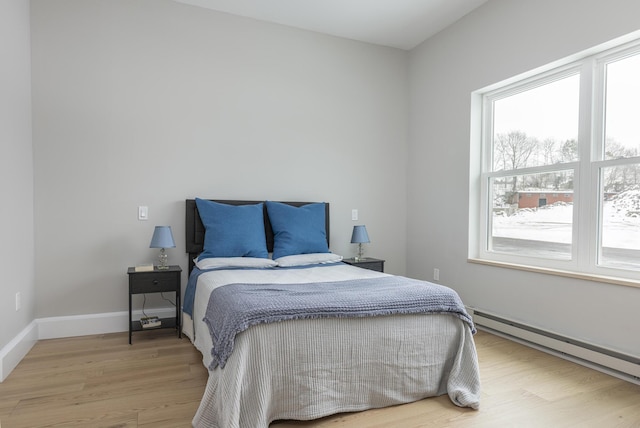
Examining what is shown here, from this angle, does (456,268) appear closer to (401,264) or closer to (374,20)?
(401,264)

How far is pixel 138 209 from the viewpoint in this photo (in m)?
3.34

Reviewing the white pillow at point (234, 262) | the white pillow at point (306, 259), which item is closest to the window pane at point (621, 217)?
the white pillow at point (306, 259)

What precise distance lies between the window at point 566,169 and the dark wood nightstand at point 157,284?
106 inches

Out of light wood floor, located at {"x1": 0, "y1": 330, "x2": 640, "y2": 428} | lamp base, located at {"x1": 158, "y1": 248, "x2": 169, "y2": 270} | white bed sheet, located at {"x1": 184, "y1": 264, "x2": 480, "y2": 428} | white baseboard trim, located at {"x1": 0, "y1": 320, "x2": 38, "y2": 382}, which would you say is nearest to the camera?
white bed sheet, located at {"x1": 184, "y1": 264, "x2": 480, "y2": 428}

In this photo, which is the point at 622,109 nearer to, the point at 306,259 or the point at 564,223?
the point at 564,223

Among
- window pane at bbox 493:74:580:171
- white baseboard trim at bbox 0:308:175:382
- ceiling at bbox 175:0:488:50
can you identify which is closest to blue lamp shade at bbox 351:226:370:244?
window pane at bbox 493:74:580:171

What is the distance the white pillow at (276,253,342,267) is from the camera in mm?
3295

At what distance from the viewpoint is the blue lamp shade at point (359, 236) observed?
3844 millimetres

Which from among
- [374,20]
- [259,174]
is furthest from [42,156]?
[374,20]

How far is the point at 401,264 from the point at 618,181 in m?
2.32

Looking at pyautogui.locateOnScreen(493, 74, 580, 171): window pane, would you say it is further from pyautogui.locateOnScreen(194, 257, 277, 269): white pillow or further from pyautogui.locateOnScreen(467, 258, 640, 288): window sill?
pyautogui.locateOnScreen(194, 257, 277, 269): white pillow

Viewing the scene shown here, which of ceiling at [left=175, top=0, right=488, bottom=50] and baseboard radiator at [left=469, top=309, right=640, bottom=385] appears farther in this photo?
ceiling at [left=175, top=0, right=488, bottom=50]

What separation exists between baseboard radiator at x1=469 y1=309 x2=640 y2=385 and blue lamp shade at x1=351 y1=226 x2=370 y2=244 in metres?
1.20

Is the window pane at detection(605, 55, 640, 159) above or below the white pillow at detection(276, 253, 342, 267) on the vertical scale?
above
